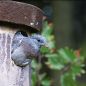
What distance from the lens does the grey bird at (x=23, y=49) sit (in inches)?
76.9

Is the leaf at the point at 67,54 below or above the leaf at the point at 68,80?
above

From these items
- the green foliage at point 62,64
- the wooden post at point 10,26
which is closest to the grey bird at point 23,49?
the wooden post at point 10,26

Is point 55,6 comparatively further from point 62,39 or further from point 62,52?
point 62,52

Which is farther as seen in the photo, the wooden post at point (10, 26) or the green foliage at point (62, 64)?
the green foliage at point (62, 64)

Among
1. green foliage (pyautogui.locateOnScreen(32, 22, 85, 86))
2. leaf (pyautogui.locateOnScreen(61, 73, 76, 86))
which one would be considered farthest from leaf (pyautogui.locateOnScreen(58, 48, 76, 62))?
leaf (pyautogui.locateOnScreen(61, 73, 76, 86))

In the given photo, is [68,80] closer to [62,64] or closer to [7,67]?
[62,64]

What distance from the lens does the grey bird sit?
76.9 inches

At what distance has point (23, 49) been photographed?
1.96m

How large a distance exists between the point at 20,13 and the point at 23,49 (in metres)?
0.15

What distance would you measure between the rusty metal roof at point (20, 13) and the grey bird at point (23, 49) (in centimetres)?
7

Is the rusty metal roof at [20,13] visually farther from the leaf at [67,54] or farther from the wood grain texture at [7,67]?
the leaf at [67,54]

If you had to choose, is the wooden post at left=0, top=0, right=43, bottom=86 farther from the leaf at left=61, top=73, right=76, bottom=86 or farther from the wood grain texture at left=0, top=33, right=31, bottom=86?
the leaf at left=61, top=73, right=76, bottom=86

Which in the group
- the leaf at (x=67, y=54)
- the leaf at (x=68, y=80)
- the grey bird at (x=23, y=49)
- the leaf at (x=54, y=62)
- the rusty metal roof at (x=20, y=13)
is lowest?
the leaf at (x=68, y=80)

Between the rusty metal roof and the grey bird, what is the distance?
7 cm
